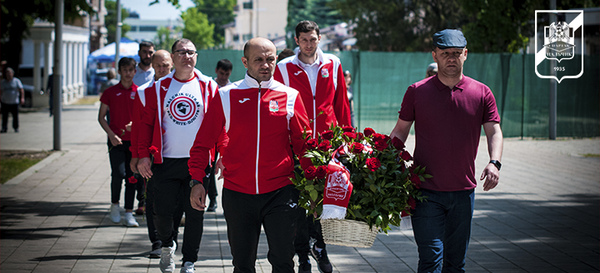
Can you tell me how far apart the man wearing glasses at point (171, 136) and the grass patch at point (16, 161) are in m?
6.90

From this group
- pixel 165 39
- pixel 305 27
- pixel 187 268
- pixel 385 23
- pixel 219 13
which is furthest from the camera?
pixel 219 13

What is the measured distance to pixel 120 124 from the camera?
29.3 ft

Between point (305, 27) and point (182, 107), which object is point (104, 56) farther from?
point (305, 27)

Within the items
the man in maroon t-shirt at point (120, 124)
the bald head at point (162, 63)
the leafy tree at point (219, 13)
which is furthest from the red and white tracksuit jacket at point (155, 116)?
the leafy tree at point (219, 13)

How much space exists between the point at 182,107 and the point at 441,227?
2713 millimetres

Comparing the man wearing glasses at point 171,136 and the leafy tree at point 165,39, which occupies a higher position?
the leafy tree at point 165,39

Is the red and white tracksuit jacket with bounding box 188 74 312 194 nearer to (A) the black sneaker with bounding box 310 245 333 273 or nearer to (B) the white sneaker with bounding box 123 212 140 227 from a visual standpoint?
(A) the black sneaker with bounding box 310 245 333 273

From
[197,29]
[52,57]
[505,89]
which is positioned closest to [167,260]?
[505,89]

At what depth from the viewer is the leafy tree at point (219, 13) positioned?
414ft

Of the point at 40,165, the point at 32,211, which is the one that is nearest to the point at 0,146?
the point at 40,165

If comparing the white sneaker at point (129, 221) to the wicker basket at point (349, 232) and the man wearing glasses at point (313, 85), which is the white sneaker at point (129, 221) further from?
the wicker basket at point (349, 232)

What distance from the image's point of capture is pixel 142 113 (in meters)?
6.87

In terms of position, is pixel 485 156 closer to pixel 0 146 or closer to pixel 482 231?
pixel 482 231

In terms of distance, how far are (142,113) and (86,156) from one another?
10.1m
